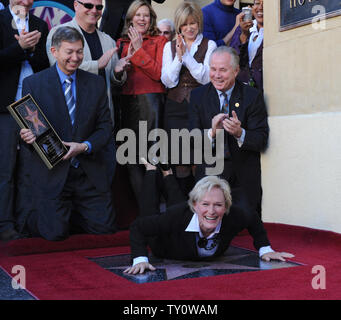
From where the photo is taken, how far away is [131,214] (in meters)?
5.99

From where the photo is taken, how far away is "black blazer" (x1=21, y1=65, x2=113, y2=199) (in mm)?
5160

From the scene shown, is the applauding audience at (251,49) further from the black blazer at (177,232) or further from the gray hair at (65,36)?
the black blazer at (177,232)

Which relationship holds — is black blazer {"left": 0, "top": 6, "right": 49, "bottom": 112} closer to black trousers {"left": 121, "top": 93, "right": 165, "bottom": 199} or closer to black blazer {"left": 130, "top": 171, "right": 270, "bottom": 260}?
black trousers {"left": 121, "top": 93, "right": 165, "bottom": 199}

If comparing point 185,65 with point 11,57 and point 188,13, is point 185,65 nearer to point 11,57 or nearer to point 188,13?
point 188,13

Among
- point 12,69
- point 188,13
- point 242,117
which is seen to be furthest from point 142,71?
point 12,69

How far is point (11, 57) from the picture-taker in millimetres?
5203

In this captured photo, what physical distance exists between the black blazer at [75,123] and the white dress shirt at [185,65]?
59cm

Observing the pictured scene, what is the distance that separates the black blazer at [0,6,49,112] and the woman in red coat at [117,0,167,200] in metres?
0.78

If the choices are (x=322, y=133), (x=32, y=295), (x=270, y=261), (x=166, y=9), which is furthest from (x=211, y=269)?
(x=166, y=9)

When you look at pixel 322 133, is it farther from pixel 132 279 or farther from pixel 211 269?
pixel 132 279

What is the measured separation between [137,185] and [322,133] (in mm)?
1833

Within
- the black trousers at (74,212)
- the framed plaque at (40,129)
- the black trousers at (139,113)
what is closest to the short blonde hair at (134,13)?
the black trousers at (139,113)

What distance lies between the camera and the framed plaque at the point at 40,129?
477cm

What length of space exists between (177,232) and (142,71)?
6.48 ft
